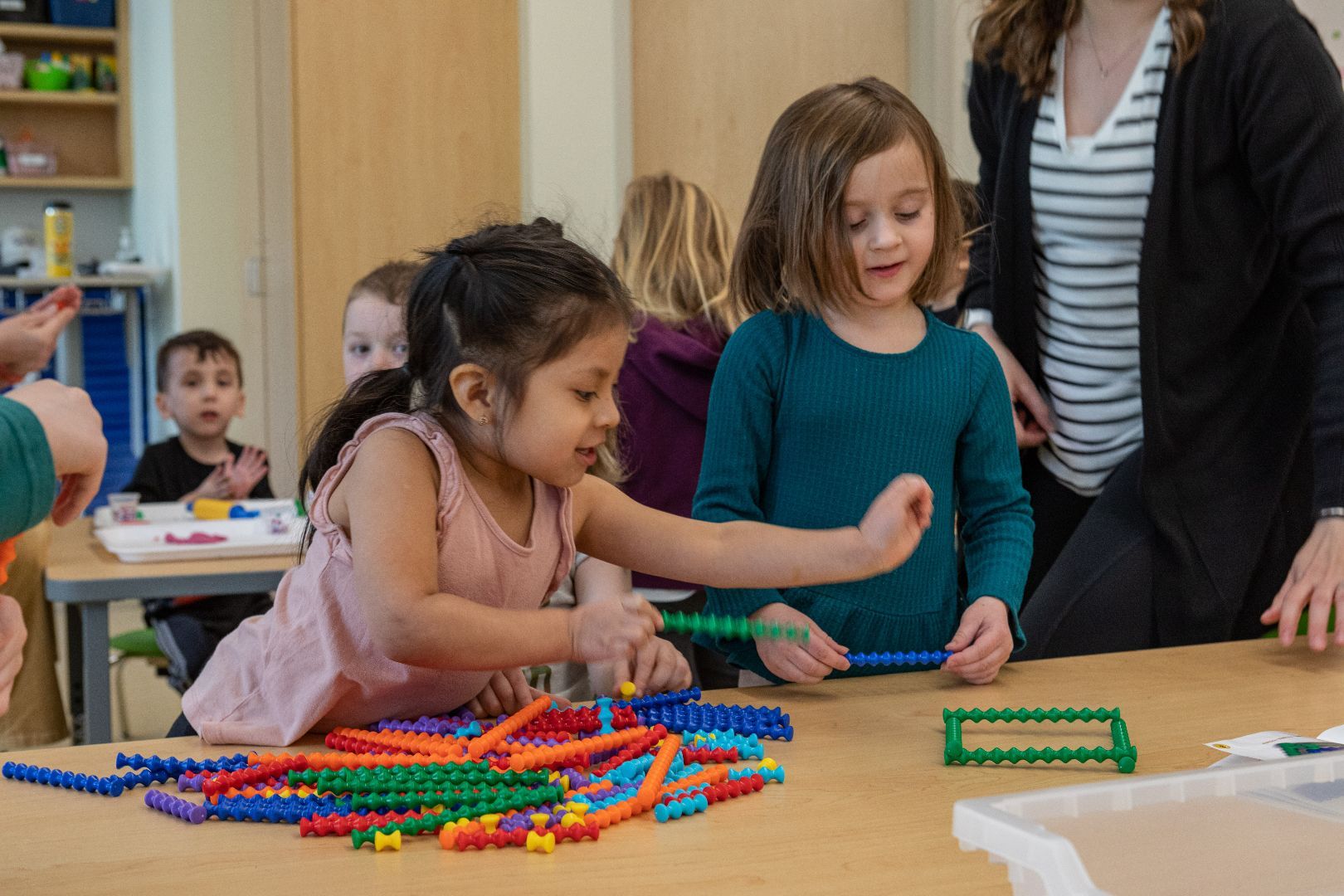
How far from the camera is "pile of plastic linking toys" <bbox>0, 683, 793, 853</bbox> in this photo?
90 centimetres

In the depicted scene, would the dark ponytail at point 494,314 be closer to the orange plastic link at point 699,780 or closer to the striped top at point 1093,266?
the orange plastic link at point 699,780

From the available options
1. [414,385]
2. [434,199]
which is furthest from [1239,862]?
[434,199]

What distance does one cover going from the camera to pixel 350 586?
1.20 meters

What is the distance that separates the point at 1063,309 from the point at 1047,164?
0.18 metres

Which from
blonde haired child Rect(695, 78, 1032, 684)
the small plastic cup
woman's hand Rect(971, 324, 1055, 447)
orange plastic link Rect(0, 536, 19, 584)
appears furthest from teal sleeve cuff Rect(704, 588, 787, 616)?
the small plastic cup

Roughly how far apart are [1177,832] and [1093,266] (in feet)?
3.70

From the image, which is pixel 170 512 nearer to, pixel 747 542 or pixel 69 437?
pixel 747 542

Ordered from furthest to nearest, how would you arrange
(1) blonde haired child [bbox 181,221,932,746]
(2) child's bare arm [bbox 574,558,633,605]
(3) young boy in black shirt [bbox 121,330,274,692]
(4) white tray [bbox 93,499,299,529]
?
(3) young boy in black shirt [bbox 121,330,274,692] → (4) white tray [bbox 93,499,299,529] → (2) child's bare arm [bbox 574,558,633,605] → (1) blonde haired child [bbox 181,221,932,746]

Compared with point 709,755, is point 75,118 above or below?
→ above

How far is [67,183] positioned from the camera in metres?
6.32

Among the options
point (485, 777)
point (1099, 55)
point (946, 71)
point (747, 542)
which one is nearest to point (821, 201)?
point (747, 542)

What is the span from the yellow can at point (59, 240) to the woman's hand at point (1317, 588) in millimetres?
5577

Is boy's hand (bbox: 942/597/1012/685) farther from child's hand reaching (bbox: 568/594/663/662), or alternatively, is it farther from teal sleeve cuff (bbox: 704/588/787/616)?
child's hand reaching (bbox: 568/594/663/662)

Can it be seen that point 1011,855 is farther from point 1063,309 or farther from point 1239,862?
point 1063,309
